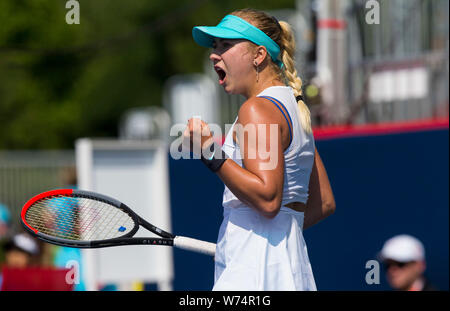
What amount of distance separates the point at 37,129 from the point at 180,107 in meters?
14.7

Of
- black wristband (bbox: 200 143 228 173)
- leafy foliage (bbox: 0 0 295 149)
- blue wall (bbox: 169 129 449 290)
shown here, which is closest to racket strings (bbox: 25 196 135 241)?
black wristband (bbox: 200 143 228 173)

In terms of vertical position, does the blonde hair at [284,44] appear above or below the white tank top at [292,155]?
above

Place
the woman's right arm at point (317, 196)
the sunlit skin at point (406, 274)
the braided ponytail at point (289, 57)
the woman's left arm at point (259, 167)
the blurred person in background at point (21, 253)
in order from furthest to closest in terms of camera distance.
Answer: the blurred person in background at point (21, 253)
the sunlit skin at point (406, 274)
the woman's right arm at point (317, 196)
the braided ponytail at point (289, 57)
the woman's left arm at point (259, 167)

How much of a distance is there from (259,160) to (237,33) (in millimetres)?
485

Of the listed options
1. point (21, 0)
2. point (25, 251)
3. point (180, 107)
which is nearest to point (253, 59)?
point (25, 251)

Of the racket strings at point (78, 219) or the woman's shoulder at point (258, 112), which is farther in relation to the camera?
the racket strings at point (78, 219)

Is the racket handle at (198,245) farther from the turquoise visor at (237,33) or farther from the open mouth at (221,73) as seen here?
the turquoise visor at (237,33)

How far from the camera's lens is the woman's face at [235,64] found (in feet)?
9.02

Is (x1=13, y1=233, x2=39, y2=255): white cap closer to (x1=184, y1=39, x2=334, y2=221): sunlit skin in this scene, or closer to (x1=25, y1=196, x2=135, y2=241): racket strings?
(x1=25, y1=196, x2=135, y2=241): racket strings

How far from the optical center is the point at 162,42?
29906 millimetres

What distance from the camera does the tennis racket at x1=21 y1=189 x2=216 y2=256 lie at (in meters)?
3.05

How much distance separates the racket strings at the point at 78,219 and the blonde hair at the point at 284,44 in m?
0.84

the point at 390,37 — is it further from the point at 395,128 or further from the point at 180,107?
the point at 180,107

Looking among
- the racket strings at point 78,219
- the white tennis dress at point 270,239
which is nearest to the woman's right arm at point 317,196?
the white tennis dress at point 270,239
